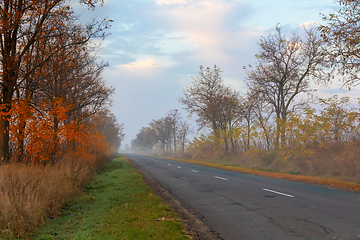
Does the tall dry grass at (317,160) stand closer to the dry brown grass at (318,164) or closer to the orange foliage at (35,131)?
the dry brown grass at (318,164)

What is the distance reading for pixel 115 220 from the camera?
295 inches

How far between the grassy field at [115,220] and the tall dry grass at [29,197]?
0.34m

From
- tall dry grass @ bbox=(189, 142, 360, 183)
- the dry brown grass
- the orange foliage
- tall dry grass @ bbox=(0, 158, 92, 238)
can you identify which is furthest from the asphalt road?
the orange foliage

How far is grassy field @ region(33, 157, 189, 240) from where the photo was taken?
6180 millimetres

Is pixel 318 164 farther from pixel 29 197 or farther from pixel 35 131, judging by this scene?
pixel 29 197

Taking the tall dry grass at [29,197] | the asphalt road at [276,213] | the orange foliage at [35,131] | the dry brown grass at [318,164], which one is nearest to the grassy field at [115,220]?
the tall dry grass at [29,197]

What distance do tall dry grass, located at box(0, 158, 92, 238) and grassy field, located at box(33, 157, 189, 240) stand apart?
34 cm

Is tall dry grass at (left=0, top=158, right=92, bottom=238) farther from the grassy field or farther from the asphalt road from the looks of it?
the asphalt road

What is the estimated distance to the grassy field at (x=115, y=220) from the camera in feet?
20.3

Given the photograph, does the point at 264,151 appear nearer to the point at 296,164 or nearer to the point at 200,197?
the point at 296,164

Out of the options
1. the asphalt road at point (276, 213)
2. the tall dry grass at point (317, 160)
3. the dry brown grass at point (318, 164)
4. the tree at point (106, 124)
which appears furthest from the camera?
the tree at point (106, 124)

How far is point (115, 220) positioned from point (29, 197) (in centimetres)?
241

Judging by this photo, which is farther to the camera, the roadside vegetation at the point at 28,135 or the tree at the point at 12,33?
the tree at the point at 12,33

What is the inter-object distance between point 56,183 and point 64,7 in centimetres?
758
